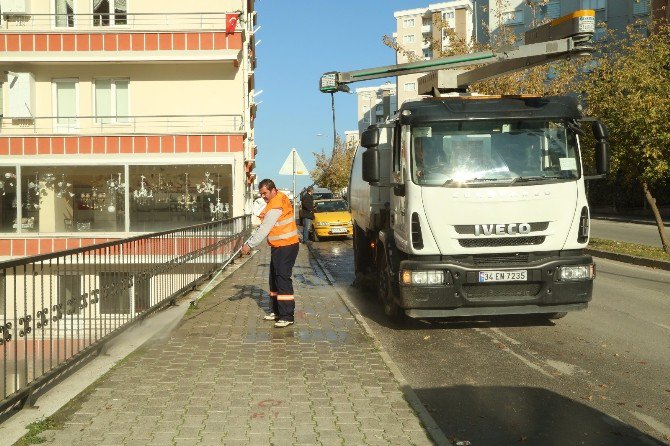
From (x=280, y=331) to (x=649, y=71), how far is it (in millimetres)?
15477

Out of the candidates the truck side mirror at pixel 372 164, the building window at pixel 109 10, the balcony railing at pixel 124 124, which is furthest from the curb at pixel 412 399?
the building window at pixel 109 10

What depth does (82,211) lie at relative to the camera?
1014 inches

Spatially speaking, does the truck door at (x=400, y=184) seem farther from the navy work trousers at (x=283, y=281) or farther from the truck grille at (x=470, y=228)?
the navy work trousers at (x=283, y=281)

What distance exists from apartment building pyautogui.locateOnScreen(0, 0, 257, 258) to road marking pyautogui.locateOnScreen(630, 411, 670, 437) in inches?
806

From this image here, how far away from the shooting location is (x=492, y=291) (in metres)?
9.43

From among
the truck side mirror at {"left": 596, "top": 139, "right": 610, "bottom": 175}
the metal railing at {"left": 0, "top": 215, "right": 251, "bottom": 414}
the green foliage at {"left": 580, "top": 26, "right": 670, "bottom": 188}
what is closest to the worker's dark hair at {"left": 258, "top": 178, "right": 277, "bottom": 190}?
the metal railing at {"left": 0, "top": 215, "right": 251, "bottom": 414}

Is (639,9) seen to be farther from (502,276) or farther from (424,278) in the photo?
(424,278)

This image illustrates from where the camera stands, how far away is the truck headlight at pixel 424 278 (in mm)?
9344

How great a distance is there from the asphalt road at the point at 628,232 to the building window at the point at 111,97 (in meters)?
18.0

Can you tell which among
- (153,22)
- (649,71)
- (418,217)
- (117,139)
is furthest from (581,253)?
(153,22)

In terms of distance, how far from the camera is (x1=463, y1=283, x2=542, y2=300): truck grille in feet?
30.8

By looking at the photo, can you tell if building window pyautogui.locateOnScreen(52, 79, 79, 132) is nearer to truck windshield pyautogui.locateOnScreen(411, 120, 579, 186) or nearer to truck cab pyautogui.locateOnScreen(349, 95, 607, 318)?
truck cab pyautogui.locateOnScreen(349, 95, 607, 318)

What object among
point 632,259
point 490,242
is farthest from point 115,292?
point 632,259

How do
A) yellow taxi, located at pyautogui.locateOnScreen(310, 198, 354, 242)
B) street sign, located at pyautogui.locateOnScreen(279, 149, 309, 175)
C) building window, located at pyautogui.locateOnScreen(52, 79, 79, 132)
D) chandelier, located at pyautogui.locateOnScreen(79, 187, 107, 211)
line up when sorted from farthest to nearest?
1. yellow taxi, located at pyautogui.locateOnScreen(310, 198, 354, 242)
2. building window, located at pyautogui.locateOnScreen(52, 79, 79, 132)
3. chandelier, located at pyautogui.locateOnScreen(79, 187, 107, 211)
4. street sign, located at pyautogui.locateOnScreen(279, 149, 309, 175)
